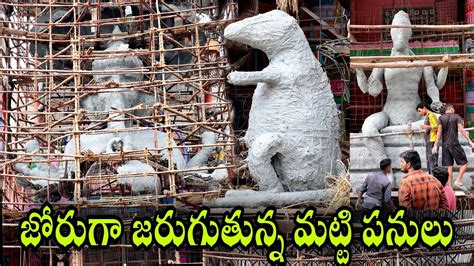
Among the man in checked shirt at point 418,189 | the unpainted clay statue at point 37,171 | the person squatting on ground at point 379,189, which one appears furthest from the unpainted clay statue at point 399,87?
the unpainted clay statue at point 37,171

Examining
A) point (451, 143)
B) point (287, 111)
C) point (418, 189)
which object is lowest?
point (418, 189)

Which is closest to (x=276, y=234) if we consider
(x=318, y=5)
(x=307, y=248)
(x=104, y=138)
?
(x=307, y=248)

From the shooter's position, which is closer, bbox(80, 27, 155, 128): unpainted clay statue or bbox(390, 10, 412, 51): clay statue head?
bbox(390, 10, 412, 51): clay statue head

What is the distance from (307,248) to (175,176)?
5.48 feet

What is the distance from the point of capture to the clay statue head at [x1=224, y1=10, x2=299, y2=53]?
29.8ft

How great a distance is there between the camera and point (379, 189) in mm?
8070

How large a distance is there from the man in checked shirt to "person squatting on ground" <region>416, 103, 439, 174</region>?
→ 12 centimetres

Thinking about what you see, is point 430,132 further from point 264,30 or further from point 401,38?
point 264,30

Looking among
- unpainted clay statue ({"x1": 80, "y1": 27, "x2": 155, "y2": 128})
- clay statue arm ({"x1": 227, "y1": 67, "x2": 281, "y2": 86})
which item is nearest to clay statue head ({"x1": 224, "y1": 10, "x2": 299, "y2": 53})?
clay statue arm ({"x1": 227, "y1": 67, "x2": 281, "y2": 86})

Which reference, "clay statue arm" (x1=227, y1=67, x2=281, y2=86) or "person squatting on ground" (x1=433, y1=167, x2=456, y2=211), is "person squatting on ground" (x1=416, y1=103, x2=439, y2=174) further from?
"clay statue arm" (x1=227, y1=67, x2=281, y2=86)

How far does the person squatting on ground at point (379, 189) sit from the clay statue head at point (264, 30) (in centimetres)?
151

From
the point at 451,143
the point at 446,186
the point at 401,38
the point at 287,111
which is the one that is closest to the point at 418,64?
the point at 401,38

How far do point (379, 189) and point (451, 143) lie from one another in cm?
60

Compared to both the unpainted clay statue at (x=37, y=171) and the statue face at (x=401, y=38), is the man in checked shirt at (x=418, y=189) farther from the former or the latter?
the unpainted clay statue at (x=37, y=171)
